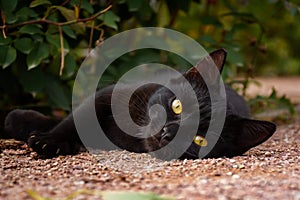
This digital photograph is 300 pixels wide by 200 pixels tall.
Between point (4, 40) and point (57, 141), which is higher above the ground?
point (4, 40)

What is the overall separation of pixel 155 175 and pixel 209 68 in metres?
0.71

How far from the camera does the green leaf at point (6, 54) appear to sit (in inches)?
102

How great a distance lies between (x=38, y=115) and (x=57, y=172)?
0.85 meters

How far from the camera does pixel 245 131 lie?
7.82 feet

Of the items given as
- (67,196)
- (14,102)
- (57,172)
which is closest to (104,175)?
(57,172)

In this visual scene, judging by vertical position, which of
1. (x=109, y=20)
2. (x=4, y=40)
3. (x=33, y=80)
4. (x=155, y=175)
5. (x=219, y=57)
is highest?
(x=109, y=20)

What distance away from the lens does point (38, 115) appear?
2748mm

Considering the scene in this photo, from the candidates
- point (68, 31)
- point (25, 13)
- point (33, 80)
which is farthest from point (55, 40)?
point (33, 80)

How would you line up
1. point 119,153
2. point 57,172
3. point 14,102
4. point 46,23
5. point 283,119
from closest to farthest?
point 57,172 < point 119,153 < point 46,23 < point 14,102 < point 283,119

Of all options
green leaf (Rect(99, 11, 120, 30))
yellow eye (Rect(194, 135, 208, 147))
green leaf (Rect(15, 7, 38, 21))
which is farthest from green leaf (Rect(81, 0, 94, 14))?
yellow eye (Rect(194, 135, 208, 147))

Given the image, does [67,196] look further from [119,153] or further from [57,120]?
[57,120]

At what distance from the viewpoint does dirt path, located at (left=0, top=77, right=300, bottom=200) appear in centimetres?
161

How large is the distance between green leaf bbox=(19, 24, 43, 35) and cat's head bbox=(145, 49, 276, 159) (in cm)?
68

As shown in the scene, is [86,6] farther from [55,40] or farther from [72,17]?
[55,40]
